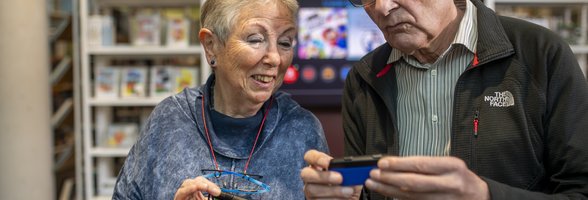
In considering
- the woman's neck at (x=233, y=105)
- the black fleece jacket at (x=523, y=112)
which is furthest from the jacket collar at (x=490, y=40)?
the woman's neck at (x=233, y=105)

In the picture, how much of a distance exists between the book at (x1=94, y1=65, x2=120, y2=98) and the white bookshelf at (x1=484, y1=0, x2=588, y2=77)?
9.55 feet

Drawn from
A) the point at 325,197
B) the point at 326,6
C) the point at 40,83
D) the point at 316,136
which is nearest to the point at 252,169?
the point at 316,136

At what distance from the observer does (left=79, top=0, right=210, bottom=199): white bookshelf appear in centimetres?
455

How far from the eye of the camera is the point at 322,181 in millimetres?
1300

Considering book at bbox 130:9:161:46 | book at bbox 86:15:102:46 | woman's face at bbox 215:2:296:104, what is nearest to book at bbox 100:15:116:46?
book at bbox 86:15:102:46

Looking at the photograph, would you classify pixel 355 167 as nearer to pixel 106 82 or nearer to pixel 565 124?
pixel 565 124

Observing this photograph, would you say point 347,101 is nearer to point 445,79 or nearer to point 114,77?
point 445,79

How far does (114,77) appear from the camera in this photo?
468cm

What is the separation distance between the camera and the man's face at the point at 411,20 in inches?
61.1

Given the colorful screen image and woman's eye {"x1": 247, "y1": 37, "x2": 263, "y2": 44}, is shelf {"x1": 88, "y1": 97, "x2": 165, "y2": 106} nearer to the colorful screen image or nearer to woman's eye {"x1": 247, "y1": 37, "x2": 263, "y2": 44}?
the colorful screen image

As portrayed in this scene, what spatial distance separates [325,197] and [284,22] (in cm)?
67

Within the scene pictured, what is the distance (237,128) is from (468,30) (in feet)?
2.47

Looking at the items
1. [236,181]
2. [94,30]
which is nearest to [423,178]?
[236,181]

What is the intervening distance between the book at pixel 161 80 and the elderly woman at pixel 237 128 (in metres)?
2.76
